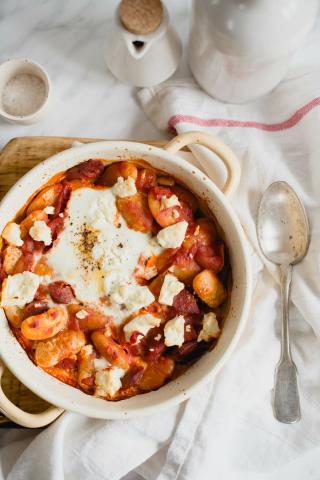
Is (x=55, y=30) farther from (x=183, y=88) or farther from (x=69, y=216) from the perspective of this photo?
(x=69, y=216)

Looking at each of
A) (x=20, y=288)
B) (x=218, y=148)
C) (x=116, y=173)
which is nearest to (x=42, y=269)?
(x=20, y=288)

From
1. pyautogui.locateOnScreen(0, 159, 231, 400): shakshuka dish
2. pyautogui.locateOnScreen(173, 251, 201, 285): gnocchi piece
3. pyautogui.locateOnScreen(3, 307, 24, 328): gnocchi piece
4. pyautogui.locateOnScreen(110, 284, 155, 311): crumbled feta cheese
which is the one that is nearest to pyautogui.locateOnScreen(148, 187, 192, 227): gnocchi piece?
pyautogui.locateOnScreen(0, 159, 231, 400): shakshuka dish

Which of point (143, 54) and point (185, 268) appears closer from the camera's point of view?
point (185, 268)

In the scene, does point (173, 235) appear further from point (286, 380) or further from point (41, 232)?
point (286, 380)

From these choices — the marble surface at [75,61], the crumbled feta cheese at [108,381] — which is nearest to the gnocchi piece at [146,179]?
the marble surface at [75,61]

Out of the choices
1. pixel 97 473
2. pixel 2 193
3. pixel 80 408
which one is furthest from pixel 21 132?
pixel 97 473

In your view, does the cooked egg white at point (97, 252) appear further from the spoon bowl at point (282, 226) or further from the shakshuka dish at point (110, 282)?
the spoon bowl at point (282, 226)
